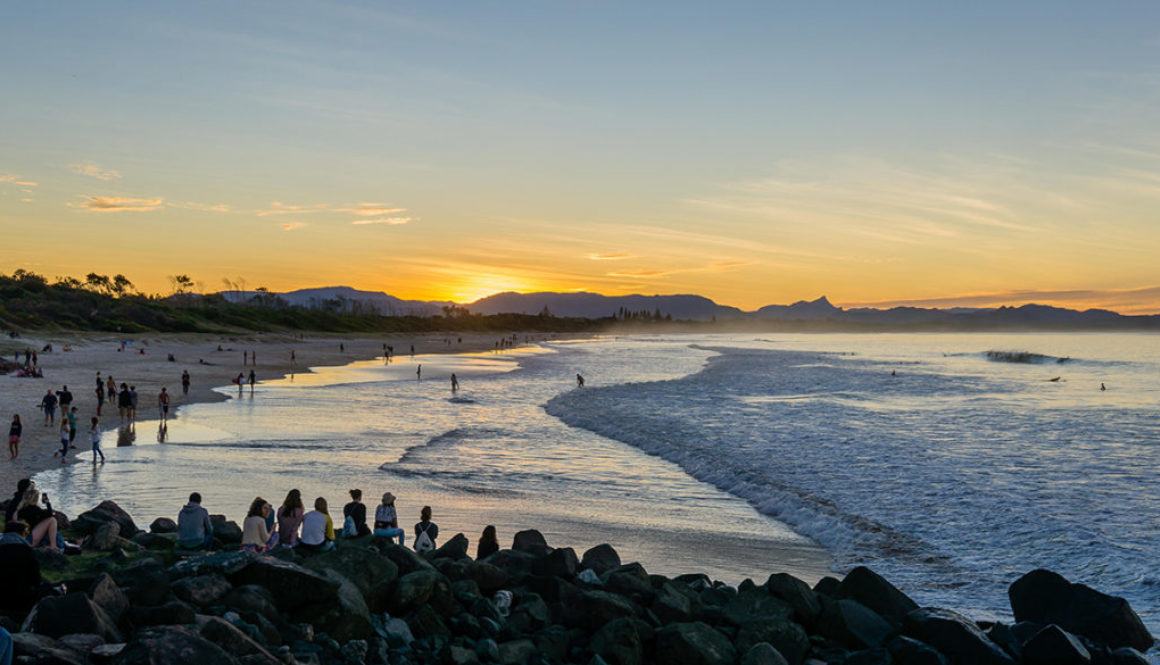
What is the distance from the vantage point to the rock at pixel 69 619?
22.7 feet

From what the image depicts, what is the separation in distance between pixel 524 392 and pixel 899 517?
3236cm

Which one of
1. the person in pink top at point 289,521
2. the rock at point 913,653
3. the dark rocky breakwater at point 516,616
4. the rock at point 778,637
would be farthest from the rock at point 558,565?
the rock at point 913,653

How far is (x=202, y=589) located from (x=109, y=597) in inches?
32.4

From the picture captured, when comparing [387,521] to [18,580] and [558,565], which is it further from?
[18,580]

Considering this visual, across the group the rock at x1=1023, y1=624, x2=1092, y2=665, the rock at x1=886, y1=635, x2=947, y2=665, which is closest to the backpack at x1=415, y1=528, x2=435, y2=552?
the rock at x1=886, y1=635, x2=947, y2=665

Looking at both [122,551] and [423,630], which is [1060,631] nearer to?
[423,630]

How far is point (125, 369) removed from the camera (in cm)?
5044

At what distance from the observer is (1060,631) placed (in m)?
8.32

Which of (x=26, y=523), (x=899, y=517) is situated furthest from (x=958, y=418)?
(x=26, y=523)

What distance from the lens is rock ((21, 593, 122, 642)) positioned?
6.91 m

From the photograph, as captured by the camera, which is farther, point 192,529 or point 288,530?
point 288,530

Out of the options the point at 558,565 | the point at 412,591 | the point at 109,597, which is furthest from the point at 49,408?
the point at 558,565

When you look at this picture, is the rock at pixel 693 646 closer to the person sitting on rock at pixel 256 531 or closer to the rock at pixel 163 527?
the person sitting on rock at pixel 256 531

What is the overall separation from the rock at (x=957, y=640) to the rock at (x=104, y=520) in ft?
37.1
